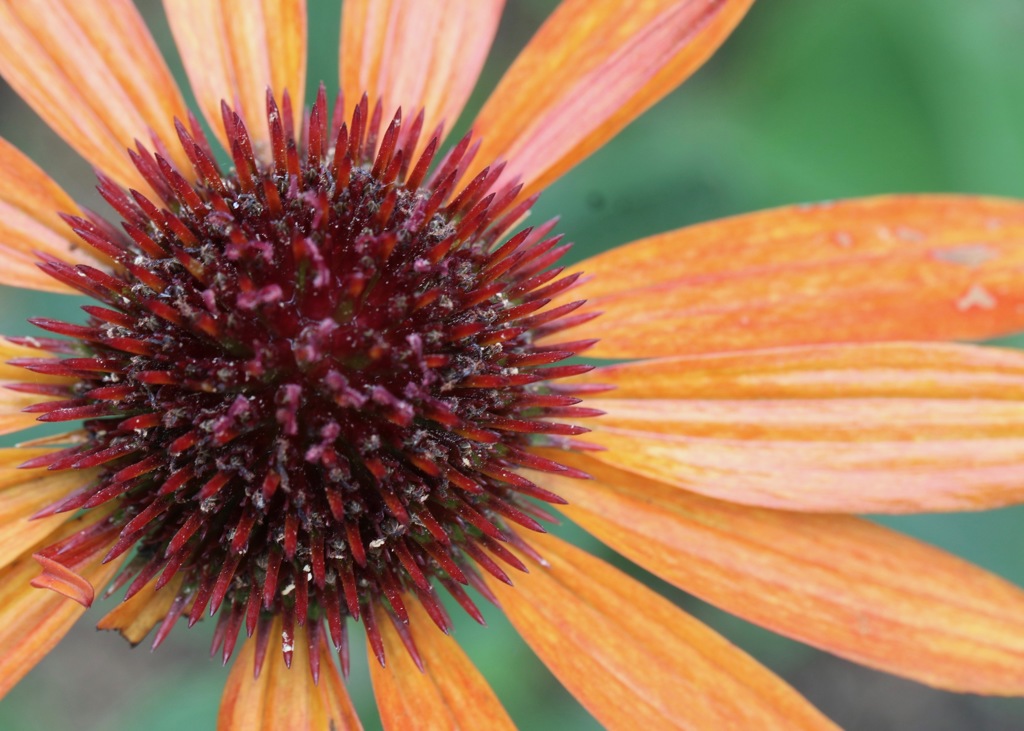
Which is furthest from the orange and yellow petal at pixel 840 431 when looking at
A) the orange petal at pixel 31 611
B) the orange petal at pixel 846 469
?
the orange petal at pixel 31 611

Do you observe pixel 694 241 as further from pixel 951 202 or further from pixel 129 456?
pixel 129 456

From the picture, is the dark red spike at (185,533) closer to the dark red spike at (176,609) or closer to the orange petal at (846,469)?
the dark red spike at (176,609)

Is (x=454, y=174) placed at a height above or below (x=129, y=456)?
above

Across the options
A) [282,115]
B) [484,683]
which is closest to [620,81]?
[282,115]

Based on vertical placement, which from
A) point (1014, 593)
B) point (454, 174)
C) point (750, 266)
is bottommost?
point (1014, 593)

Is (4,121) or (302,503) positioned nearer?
(302,503)

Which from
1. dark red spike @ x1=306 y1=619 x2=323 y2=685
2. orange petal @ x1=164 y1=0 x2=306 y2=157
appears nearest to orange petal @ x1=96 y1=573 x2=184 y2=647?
dark red spike @ x1=306 y1=619 x2=323 y2=685

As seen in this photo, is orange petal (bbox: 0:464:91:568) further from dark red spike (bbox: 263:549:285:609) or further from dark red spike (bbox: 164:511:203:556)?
dark red spike (bbox: 263:549:285:609)
